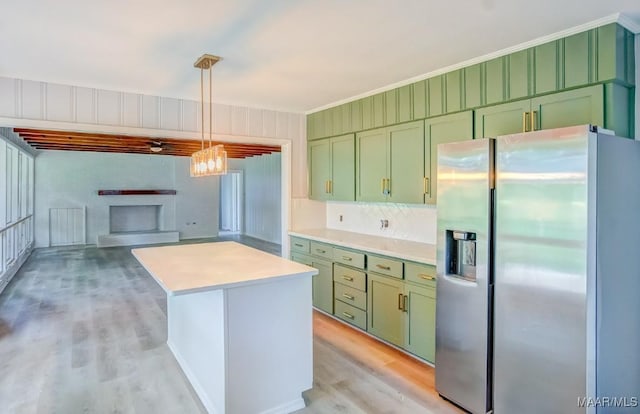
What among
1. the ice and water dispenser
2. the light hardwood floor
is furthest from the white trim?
the light hardwood floor

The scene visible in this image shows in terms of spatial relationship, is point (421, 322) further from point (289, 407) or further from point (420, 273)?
point (289, 407)

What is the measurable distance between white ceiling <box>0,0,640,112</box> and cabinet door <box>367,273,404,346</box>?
5.91ft

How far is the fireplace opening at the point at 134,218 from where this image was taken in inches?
404

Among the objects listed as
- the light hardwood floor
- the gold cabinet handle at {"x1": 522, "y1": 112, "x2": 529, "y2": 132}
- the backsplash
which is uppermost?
the gold cabinet handle at {"x1": 522, "y1": 112, "x2": 529, "y2": 132}

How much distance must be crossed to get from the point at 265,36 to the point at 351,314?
8.55ft

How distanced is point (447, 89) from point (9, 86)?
3.66 m

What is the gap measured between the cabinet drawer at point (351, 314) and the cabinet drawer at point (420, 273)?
2.45 feet

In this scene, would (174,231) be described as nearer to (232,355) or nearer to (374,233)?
(374,233)

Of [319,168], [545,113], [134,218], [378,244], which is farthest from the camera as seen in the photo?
[134,218]

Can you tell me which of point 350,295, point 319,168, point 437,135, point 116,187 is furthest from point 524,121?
point 116,187

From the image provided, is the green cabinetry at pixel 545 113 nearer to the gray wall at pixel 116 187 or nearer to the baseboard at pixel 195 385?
the baseboard at pixel 195 385

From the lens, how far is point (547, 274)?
196 centimetres

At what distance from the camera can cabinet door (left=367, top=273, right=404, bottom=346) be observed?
10.5 feet

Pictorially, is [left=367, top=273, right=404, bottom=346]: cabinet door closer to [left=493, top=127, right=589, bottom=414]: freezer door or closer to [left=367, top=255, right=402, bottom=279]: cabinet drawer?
[left=367, top=255, right=402, bottom=279]: cabinet drawer
